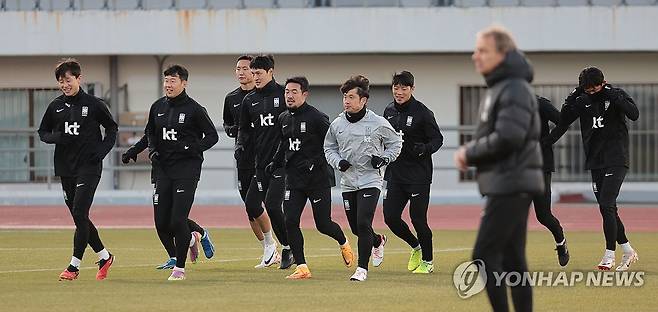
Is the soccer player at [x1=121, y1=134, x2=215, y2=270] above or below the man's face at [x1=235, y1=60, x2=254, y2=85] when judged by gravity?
below

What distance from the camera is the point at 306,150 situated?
1502 cm

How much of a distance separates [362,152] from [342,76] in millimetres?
20159

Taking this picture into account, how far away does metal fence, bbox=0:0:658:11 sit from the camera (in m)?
33.7

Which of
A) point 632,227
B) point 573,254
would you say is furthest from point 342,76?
point 573,254

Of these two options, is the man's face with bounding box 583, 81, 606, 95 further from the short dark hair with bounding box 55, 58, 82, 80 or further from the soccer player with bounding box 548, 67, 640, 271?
the short dark hair with bounding box 55, 58, 82, 80

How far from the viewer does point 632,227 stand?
2452cm

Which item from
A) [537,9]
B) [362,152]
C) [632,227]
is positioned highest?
[537,9]

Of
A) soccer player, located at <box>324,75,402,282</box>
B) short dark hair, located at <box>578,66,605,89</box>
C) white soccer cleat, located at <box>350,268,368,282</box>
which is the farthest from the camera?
short dark hair, located at <box>578,66,605,89</box>

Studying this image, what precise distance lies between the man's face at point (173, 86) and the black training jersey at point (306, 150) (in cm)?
114

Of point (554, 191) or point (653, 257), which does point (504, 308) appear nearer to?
point (653, 257)

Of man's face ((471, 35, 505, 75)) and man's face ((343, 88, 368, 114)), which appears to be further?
man's face ((343, 88, 368, 114))

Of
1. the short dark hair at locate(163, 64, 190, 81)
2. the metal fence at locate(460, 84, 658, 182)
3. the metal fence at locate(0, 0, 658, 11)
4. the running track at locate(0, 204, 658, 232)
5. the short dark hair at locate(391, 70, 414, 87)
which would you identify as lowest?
the running track at locate(0, 204, 658, 232)

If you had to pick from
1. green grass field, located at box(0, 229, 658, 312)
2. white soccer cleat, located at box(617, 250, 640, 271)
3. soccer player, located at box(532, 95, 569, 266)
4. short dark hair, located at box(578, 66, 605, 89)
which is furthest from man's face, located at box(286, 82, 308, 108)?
white soccer cleat, located at box(617, 250, 640, 271)

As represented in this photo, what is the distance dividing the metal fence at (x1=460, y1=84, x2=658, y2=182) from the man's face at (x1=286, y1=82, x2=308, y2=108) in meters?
19.6
